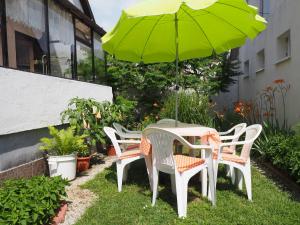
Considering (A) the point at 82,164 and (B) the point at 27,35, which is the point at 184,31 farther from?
(A) the point at 82,164

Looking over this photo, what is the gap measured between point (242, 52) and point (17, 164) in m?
11.1

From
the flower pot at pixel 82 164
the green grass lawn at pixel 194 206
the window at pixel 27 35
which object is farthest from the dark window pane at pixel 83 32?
the green grass lawn at pixel 194 206

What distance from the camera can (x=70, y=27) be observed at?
7.43 m

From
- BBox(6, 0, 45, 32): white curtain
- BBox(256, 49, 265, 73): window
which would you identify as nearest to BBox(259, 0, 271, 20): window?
BBox(256, 49, 265, 73): window

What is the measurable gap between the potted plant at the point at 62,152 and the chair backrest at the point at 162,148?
6.17ft

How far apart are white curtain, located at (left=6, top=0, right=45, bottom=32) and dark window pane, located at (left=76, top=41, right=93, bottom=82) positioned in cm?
199

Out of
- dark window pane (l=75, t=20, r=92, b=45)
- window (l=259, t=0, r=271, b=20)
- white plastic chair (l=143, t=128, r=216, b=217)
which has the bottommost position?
white plastic chair (l=143, t=128, r=216, b=217)

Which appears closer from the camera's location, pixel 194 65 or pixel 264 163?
pixel 264 163


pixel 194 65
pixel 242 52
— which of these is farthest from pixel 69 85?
pixel 242 52

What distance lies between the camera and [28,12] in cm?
545

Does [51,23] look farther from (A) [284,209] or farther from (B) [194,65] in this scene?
(B) [194,65]

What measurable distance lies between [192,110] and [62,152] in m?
4.29

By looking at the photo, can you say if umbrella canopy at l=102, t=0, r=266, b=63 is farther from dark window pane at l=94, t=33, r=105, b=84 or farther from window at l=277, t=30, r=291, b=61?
dark window pane at l=94, t=33, r=105, b=84

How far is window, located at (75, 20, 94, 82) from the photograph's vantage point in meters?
7.96
